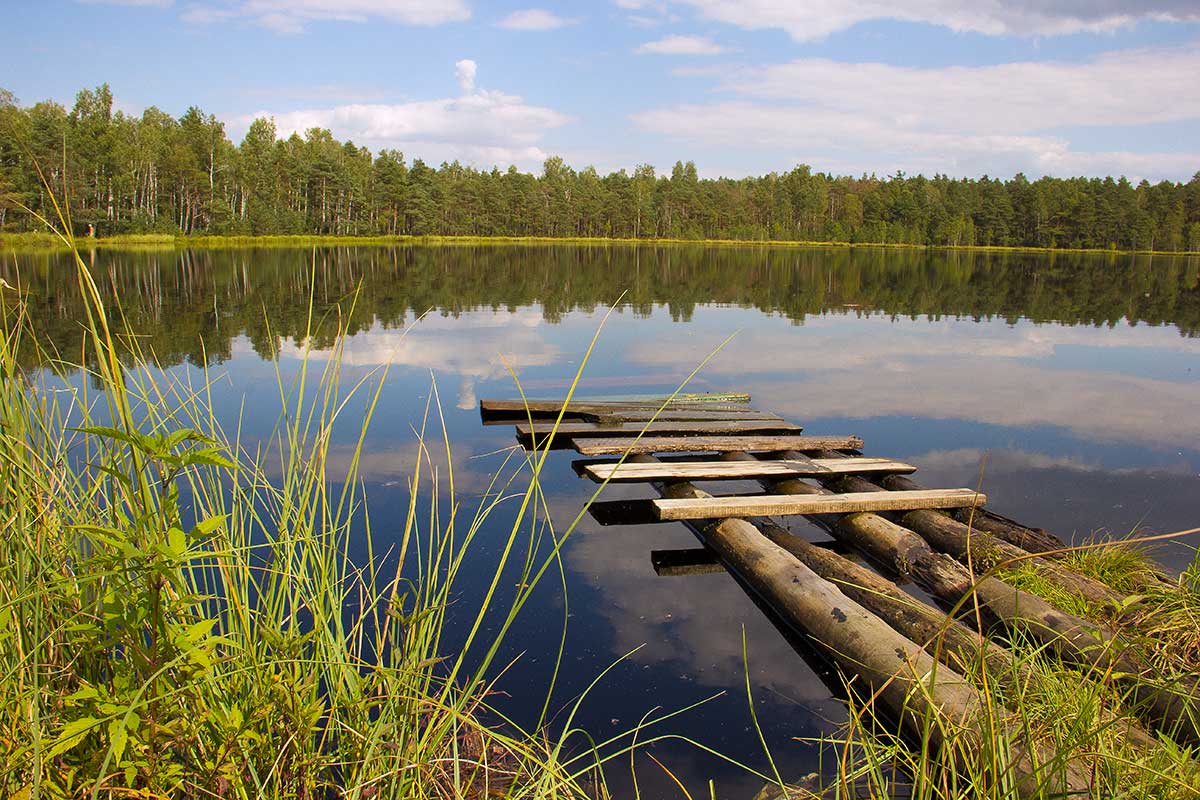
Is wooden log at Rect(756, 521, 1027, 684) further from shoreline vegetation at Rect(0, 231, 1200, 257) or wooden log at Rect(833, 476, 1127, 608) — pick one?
shoreline vegetation at Rect(0, 231, 1200, 257)

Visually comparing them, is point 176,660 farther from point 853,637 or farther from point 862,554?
point 862,554

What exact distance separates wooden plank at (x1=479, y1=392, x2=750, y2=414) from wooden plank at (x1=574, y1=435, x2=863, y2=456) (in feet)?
3.52

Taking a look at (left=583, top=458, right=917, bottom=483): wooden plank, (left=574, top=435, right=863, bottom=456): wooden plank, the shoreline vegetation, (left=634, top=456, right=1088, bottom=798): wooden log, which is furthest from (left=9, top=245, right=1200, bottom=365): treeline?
(left=634, top=456, right=1088, bottom=798): wooden log

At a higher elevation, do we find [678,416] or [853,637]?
[678,416]

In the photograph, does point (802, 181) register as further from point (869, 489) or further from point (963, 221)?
point (869, 489)

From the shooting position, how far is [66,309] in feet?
56.4

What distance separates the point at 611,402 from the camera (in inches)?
375

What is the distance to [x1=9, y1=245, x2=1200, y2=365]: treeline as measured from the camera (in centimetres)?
1589

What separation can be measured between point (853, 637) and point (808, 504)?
2.10 meters

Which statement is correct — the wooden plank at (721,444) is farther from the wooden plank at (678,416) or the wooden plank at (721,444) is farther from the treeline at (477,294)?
the treeline at (477,294)

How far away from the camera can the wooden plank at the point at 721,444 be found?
7.65 metres

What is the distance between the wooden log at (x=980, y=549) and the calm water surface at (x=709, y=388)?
3.05ft

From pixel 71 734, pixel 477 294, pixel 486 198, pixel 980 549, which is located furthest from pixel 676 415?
pixel 486 198

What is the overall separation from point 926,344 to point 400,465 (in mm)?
13058
